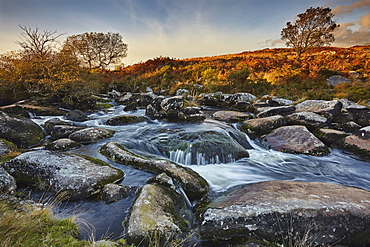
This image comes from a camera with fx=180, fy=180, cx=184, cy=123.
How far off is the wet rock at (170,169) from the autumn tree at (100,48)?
3067 centimetres

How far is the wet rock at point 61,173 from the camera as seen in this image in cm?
361

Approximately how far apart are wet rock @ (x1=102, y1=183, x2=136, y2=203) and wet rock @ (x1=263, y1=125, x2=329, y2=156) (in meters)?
5.60

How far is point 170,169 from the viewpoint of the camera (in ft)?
14.3

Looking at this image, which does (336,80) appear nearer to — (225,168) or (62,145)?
(225,168)

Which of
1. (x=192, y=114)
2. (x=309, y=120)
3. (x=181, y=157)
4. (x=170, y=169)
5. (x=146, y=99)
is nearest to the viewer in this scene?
(x=170, y=169)

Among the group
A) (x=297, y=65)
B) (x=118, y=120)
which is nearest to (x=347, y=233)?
(x=118, y=120)

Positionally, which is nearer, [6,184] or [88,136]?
[6,184]

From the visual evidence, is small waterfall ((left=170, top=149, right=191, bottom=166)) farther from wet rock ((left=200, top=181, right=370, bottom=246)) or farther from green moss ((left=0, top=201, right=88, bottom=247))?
green moss ((left=0, top=201, right=88, bottom=247))

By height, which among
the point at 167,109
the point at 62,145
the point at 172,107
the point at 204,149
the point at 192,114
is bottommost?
the point at 204,149

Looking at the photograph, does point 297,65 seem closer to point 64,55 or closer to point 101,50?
point 64,55

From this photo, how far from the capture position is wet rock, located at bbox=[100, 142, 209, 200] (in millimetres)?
3955

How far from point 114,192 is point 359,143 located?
327 inches

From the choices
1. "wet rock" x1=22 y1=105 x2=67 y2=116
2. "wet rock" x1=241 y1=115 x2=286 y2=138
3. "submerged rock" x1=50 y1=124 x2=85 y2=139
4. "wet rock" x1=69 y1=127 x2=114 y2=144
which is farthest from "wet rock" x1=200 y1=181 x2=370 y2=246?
"wet rock" x1=22 y1=105 x2=67 y2=116

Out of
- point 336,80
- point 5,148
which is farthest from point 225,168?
point 336,80
